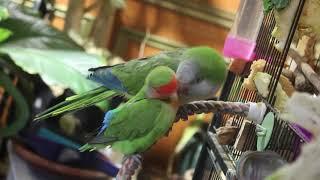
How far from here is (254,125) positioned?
2.00ft

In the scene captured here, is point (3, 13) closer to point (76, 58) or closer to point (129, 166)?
point (76, 58)

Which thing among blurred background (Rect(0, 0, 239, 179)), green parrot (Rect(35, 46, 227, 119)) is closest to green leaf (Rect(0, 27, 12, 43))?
blurred background (Rect(0, 0, 239, 179))

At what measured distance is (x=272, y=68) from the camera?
24.6 inches

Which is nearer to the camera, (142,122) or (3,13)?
(142,122)

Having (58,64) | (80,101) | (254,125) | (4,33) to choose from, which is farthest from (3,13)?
(254,125)

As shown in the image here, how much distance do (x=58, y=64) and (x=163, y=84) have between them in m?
0.80

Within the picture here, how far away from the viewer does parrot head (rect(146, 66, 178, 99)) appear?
47 cm

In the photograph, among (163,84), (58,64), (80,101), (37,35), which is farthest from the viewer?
(37,35)

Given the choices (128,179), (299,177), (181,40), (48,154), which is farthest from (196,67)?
(181,40)

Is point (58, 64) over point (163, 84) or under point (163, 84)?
under

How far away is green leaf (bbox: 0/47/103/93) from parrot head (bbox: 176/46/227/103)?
0.65m

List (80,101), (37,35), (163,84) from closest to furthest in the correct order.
→ (163,84) → (80,101) → (37,35)

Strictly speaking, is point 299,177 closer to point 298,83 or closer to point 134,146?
point 134,146

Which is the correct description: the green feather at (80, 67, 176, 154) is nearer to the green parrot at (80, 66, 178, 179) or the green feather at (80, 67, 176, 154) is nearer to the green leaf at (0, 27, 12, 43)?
the green parrot at (80, 66, 178, 179)
